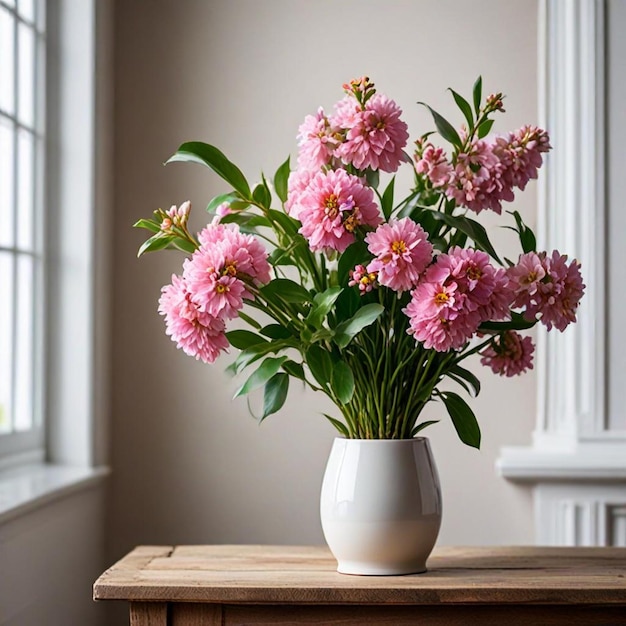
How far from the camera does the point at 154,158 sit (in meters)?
2.52

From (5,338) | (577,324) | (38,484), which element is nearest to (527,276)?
(577,324)

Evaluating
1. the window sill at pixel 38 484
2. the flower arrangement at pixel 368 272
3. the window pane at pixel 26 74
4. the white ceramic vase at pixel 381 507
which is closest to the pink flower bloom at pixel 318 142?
the flower arrangement at pixel 368 272

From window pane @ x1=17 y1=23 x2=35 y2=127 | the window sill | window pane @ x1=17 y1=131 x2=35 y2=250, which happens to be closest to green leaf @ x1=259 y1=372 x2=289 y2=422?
the window sill

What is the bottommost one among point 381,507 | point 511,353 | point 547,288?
point 381,507

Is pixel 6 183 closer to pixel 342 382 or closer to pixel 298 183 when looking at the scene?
pixel 298 183

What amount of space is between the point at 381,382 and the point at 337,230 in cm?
28

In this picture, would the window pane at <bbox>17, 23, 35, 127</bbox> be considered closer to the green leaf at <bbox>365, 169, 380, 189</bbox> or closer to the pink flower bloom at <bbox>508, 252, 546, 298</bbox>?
the green leaf at <bbox>365, 169, 380, 189</bbox>

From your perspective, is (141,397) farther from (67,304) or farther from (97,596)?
(97,596)

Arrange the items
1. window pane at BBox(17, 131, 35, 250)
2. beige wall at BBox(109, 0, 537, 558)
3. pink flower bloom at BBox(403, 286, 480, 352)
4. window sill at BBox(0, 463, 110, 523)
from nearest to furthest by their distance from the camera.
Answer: pink flower bloom at BBox(403, 286, 480, 352)
window sill at BBox(0, 463, 110, 523)
window pane at BBox(17, 131, 35, 250)
beige wall at BBox(109, 0, 537, 558)

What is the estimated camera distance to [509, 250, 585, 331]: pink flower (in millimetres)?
1428

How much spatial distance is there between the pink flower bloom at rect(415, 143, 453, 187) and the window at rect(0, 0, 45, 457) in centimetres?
111

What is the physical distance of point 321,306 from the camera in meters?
1.39

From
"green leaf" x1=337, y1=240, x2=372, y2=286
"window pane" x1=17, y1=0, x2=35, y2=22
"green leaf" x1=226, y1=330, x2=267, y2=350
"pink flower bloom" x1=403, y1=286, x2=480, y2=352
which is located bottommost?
"green leaf" x1=226, y1=330, x2=267, y2=350

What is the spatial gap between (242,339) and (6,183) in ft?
3.27
